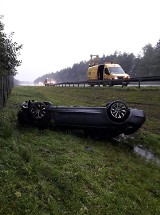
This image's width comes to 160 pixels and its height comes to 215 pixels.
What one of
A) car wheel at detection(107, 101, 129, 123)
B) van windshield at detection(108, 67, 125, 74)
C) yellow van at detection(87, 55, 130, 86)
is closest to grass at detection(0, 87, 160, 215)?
car wheel at detection(107, 101, 129, 123)

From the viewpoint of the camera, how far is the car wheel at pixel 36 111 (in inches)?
419

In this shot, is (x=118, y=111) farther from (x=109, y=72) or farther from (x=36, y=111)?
(x=109, y=72)

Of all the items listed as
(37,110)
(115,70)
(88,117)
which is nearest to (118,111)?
(88,117)

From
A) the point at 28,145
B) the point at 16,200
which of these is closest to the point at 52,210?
the point at 16,200

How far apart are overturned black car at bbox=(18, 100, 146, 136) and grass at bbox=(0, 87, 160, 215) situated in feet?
1.17

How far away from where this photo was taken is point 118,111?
10.5m

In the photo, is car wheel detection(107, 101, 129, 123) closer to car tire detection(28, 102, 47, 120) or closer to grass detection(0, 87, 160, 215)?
grass detection(0, 87, 160, 215)

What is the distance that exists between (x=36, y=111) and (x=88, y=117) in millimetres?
1698

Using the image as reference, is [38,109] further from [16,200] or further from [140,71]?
[140,71]

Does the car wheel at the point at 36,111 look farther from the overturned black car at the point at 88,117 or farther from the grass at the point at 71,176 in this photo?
the grass at the point at 71,176

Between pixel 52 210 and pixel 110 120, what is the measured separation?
5222 millimetres

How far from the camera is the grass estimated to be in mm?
5910

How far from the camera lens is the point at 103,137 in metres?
11.1

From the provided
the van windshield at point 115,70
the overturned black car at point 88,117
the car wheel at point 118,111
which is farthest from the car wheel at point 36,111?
the van windshield at point 115,70
